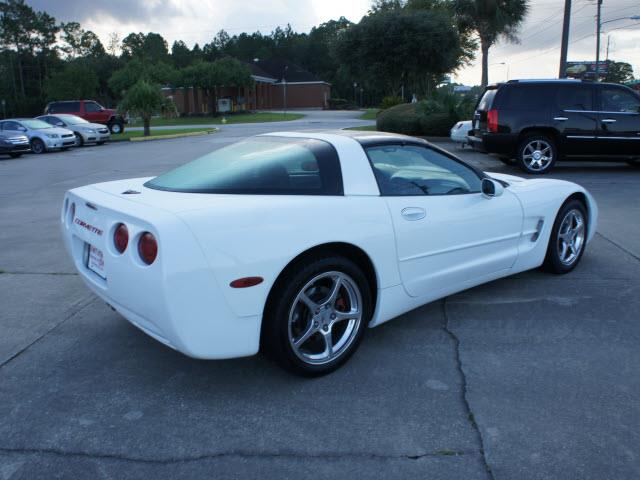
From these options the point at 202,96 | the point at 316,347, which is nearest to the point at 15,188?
the point at 316,347

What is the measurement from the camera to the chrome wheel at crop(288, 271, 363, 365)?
3.31 metres

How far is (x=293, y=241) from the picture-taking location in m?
3.10

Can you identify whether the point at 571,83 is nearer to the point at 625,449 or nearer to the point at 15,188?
the point at 625,449

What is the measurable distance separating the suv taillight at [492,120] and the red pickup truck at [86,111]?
24.6 metres

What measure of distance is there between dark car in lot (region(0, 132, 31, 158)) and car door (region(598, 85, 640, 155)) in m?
18.5

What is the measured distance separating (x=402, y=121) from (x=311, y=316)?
19369 millimetres

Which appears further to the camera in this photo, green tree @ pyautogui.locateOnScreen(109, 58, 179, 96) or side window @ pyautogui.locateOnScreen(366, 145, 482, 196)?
green tree @ pyautogui.locateOnScreen(109, 58, 179, 96)

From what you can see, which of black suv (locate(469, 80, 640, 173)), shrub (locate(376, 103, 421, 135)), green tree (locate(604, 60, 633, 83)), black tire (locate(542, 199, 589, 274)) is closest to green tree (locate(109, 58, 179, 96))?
shrub (locate(376, 103, 421, 135))

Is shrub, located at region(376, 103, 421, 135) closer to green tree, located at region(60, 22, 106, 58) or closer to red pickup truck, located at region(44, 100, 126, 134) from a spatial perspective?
red pickup truck, located at region(44, 100, 126, 134)

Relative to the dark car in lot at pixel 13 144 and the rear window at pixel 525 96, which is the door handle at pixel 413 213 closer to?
the rear window at pixel 525 96

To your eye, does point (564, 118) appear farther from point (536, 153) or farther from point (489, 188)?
point (489, 188)

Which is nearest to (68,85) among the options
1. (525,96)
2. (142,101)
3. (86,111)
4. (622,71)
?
(86,111)

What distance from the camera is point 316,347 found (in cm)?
357

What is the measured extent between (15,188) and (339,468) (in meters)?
11.9
